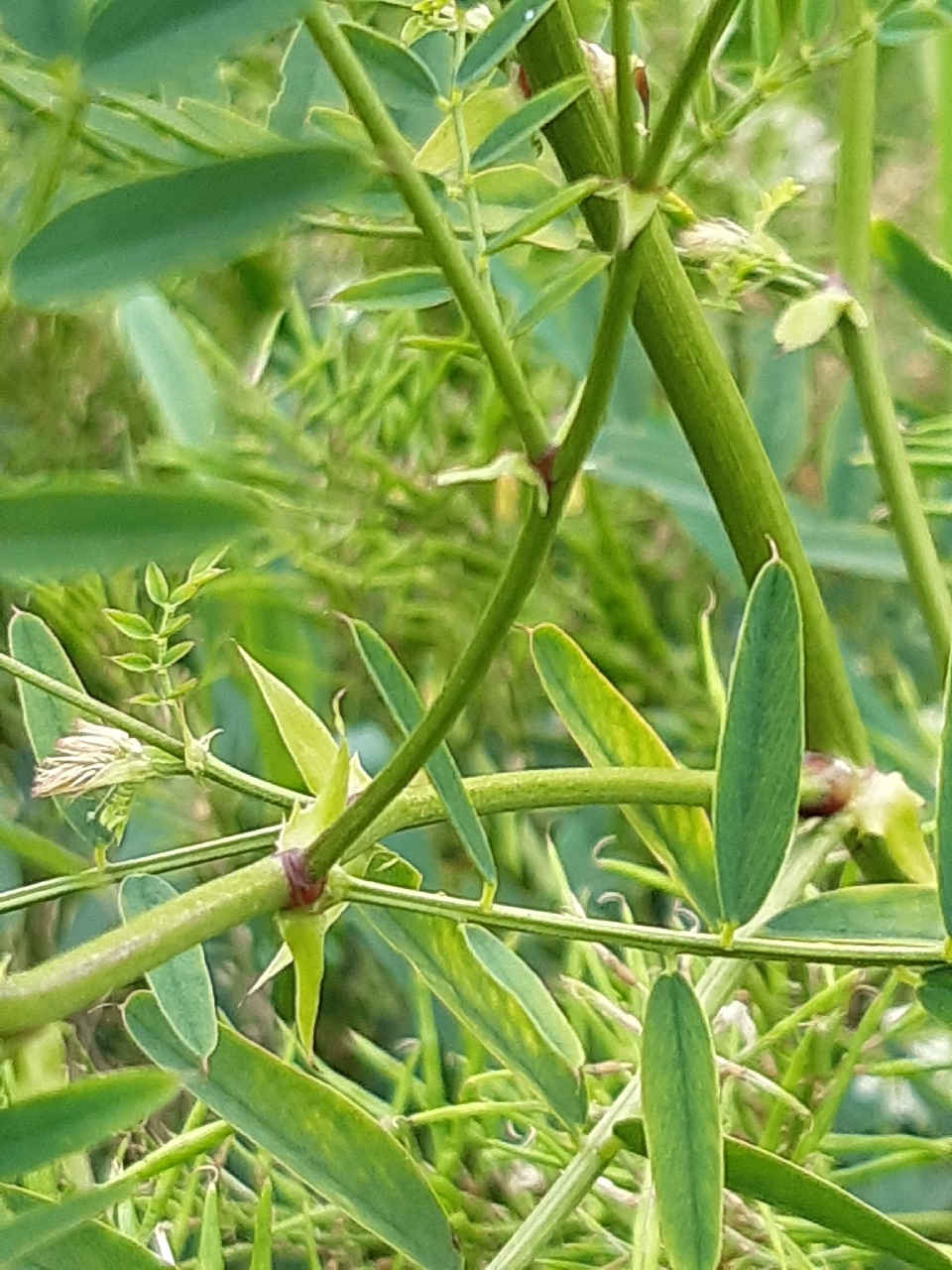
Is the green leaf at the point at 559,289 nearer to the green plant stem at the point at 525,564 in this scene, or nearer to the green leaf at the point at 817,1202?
the green plant stem at the point at 525,564

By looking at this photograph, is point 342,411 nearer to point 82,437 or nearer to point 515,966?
point 82,437

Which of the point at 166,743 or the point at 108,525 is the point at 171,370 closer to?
the point at 166,743

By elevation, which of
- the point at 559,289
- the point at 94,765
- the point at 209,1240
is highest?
the point at 559,289

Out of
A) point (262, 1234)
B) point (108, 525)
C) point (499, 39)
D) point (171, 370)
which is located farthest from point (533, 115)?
point (171, 370)

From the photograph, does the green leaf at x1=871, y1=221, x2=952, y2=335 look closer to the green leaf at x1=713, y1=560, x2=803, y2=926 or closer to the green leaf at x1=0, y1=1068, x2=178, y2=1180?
the green leaf at x1=713, y1=560, x2=803, y2=926

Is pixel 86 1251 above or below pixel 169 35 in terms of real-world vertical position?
below

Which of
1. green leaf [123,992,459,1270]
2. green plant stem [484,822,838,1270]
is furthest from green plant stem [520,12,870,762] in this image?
green leaf [123,992,459,1270]

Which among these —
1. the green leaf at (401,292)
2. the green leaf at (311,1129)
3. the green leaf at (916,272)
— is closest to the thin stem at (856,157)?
the green leaf at (916,272)
